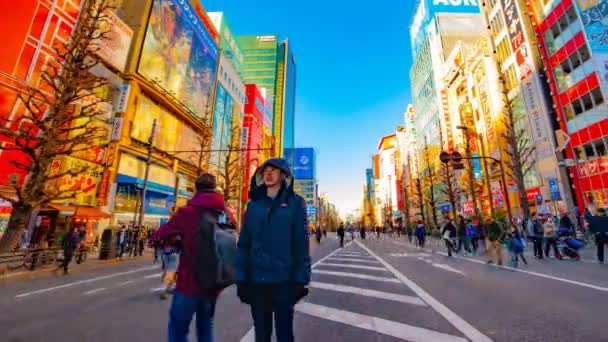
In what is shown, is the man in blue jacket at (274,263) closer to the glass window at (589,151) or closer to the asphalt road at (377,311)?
the asphalt road at (377,311)

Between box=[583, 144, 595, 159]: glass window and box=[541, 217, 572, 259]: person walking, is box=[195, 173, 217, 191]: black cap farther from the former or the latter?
box=[583, 144, 595, 159]: glass window

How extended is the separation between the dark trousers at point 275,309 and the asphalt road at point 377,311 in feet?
4.84

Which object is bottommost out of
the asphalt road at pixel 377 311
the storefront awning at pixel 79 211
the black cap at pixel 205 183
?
the asphalt road at pixel 377 311

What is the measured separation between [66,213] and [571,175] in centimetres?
4124

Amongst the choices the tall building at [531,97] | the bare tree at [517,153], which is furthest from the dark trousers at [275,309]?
the tall building at [531,97]

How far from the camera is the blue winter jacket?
77.4 inches

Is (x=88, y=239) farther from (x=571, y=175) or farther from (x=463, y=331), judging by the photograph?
(x=571, y=175)

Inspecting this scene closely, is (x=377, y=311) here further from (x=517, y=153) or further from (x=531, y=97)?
(x=531, y=97)

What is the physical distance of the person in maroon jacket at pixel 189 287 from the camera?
2.18 m

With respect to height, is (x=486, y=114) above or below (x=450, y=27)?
below

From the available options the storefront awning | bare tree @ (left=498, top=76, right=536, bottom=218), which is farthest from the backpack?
bare tree @ (left=498, top=76, right=536, bottom=218)

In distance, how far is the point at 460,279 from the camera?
6.90 m

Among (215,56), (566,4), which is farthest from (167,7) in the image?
(566,4)

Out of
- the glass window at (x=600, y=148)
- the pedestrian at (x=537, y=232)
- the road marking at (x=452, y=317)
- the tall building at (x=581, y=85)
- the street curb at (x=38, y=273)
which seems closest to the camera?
the road marking at (x=452, y=317)
